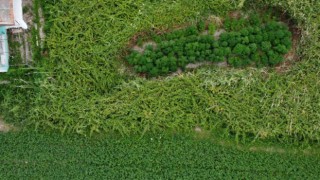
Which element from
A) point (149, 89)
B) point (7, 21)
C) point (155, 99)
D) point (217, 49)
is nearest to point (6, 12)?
point (7, 21)

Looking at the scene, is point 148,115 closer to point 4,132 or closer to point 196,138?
point 196,138

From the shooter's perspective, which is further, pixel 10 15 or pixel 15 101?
pixel 15 101

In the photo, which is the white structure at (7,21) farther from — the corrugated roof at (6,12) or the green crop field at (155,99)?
the green crop field at (155,99)

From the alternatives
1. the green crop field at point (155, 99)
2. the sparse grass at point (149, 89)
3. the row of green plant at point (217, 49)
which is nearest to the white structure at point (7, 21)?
the green crop field at point (155, 99)

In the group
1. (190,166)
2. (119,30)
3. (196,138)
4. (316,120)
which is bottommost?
(190,166)

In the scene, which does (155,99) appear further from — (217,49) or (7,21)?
(7,21)

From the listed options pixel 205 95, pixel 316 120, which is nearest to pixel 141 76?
pixel 205 95
